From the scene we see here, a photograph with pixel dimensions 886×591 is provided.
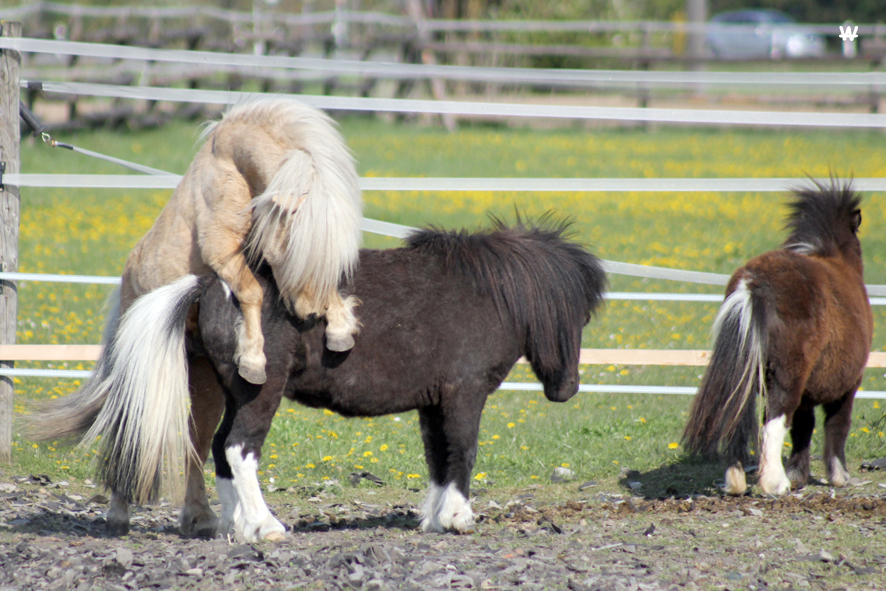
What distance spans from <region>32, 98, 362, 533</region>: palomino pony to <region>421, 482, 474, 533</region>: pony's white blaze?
0.87 m

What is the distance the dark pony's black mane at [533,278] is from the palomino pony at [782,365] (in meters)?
0.89

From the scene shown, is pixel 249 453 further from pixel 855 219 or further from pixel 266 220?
pixel 855 219

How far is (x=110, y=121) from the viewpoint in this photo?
54.3ft

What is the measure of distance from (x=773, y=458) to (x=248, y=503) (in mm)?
2676

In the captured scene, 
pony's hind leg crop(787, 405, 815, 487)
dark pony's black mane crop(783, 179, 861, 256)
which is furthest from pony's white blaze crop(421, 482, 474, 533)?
dark pony's black mane crop(783, 179, 861, 256)

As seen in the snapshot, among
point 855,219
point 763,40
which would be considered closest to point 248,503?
point 855,219

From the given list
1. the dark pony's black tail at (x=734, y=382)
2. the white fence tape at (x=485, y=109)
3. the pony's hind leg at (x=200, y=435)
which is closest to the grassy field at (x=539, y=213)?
the dark pony's black tail at (x=734, y=382)

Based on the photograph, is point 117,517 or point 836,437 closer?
point 117,517

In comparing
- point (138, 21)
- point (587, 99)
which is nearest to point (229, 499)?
point (587, 99)

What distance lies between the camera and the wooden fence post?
16.7 feet

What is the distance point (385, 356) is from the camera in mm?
3832

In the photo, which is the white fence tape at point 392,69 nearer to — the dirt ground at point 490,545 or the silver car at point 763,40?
the dirt ground at point 490,545

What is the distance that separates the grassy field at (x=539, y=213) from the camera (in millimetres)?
5527

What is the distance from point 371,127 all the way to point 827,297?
15153 millimetres
